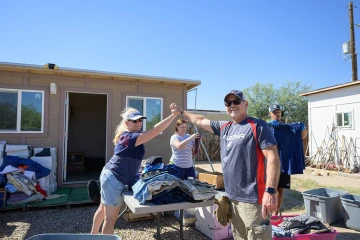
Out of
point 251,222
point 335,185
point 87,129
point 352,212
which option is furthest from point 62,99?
point 335,185

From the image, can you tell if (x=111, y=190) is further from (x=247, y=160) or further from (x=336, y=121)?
(x=336, y=121)

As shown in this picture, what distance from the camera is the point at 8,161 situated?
5.00m

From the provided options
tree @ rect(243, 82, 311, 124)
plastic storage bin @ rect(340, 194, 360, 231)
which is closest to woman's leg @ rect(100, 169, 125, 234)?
plastic storage bin @ rect(340, 194, 360, 231)

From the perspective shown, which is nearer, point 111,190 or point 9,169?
point 111,190

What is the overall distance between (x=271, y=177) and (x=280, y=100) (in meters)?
22.6

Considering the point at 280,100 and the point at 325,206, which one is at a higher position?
the point at 280,100

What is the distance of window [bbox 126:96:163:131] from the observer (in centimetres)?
673

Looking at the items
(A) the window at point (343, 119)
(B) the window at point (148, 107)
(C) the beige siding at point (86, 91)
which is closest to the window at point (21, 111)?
(C) the beige siding at point (86, 91)

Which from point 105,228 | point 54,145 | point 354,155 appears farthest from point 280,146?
point 354,155

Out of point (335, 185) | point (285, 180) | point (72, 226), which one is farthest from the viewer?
point (335, 185)

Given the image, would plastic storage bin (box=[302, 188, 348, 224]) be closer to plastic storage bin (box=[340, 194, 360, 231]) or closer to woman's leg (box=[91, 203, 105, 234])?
plastic storage bin (box=[340, 194, 360, 231])

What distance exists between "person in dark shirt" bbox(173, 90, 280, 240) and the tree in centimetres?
2006

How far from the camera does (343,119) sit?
10.1m

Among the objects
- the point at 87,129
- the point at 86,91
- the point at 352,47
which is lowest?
the point at 87,129
